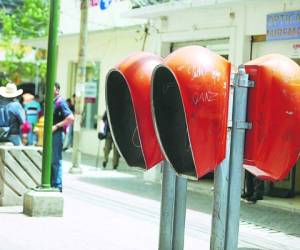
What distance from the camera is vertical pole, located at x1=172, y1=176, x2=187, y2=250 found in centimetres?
465

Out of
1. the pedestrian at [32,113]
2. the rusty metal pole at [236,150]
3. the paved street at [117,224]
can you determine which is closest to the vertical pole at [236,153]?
the rusty metal pole at [236,150]

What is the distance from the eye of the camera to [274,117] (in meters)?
3.76

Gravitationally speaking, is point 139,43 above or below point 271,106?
above

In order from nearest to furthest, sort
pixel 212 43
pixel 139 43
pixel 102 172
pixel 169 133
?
pixel 169 133 < pixel 212 43 < pixel 102 172 < pixel 139 43

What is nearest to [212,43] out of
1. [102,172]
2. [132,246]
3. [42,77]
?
[102,172]

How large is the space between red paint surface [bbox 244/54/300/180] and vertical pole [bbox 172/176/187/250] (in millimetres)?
873

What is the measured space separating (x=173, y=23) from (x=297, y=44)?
140 inches

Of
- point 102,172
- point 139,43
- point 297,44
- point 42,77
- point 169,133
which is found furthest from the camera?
point 42,77

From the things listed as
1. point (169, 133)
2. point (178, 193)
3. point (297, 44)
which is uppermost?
point (297, 44)

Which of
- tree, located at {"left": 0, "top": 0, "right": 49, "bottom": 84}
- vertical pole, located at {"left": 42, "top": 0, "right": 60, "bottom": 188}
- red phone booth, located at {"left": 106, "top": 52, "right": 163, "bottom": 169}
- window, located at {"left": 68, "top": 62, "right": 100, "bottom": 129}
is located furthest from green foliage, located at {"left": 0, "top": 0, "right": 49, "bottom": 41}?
red phone booth, located at {"left": 106, "top": 52, "right": 163, "bottom": 169}

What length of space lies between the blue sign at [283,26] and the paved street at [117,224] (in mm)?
2948

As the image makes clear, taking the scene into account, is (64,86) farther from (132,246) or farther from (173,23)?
(132,246)

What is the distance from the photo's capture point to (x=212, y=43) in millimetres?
13586

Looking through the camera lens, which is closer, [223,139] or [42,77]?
[223,139]
